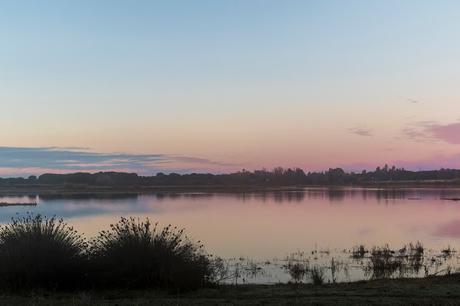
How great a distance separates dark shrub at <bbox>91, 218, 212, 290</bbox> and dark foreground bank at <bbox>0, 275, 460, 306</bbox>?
60 cm

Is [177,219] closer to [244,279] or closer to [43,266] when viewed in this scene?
[244,279]

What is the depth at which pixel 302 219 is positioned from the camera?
42.4 meters

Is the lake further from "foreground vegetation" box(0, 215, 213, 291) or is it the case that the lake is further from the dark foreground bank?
the dark foreground bank

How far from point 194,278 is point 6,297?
3824mm

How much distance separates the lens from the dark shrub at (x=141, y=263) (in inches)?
487

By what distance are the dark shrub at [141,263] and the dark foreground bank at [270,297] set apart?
0.60m

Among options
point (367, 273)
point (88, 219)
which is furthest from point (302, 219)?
point (367, 273)

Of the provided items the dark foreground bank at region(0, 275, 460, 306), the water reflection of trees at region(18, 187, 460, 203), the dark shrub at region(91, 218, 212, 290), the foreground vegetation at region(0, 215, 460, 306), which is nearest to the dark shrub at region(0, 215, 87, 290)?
the foreground vegetation at region(0, 215, 460, 306)

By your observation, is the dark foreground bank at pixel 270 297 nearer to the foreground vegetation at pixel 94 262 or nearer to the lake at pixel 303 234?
the foreground vegetation at pixel 94 262

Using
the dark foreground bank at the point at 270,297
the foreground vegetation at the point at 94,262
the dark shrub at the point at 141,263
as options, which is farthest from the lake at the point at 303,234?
the dark foreground bank at the point at 270,297

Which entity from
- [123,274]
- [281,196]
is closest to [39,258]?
[123,274]

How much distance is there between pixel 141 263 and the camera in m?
12.6

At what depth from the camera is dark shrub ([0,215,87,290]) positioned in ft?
39.8

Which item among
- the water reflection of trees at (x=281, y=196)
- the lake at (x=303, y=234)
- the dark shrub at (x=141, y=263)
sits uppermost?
the dark shrub at (x=141, y=263)
